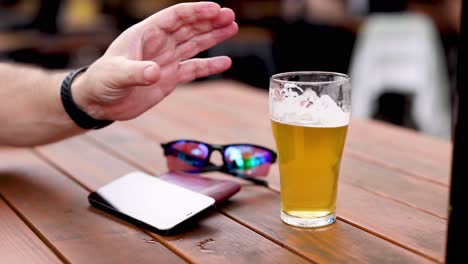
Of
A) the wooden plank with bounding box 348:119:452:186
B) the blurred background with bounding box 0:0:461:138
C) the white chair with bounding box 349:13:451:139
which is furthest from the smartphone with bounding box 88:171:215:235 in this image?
the white chair with bounding box 349:13:451:139

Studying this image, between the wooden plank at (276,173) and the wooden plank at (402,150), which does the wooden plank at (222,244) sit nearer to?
the wooden plank at (276,173)

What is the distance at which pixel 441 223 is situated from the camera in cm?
85

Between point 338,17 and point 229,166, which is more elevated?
point 229,166

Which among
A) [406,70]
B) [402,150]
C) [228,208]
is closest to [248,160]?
[228,208]

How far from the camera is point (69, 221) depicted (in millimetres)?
860

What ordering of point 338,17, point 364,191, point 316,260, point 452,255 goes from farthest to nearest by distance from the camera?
point 338,17, point 364,191, point 316,260, point 452,255

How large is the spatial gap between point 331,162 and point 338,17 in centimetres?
327

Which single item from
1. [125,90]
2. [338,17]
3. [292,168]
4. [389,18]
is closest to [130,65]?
[125,90]

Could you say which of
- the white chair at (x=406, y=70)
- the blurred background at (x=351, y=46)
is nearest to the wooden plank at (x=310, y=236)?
the blurred background at (x=351, y=46)

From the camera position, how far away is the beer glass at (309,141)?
31.2 inches

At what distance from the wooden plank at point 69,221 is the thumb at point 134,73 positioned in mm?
177

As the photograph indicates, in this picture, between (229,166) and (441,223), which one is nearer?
(441,223)

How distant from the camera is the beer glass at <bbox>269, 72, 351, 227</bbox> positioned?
793 mm

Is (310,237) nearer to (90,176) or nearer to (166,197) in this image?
(166,197)
